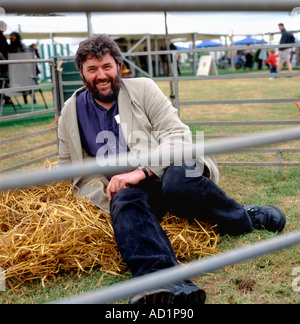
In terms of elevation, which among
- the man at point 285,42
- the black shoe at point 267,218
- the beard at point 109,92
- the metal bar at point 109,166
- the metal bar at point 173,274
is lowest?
the black shoe at point 267,218

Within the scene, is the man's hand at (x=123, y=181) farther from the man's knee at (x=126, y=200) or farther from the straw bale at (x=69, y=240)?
the straw bale at (x=69, y=240)

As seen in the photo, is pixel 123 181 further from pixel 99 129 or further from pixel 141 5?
pixel 141 5

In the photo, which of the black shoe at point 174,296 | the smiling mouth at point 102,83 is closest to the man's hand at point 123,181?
the smiling mouth at point 102,83

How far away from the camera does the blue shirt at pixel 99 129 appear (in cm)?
258

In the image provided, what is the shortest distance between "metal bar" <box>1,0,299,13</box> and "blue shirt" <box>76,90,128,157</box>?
189cm

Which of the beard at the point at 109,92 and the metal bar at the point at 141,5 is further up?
the metal bar at the point at 141,5

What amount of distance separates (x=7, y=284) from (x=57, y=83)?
9.37ft

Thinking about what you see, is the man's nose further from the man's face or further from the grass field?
the grass field

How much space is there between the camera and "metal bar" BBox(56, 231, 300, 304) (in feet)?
2.58

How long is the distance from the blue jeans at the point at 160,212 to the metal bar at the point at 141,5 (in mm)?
1404

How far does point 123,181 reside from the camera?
232cm

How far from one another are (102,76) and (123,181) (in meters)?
0.68
